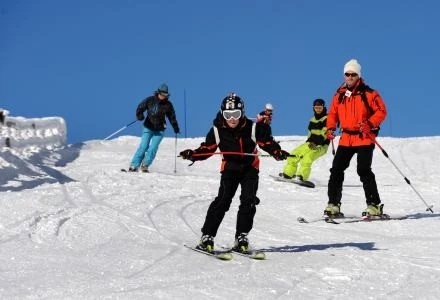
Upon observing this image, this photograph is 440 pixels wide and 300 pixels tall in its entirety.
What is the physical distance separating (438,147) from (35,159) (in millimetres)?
12955

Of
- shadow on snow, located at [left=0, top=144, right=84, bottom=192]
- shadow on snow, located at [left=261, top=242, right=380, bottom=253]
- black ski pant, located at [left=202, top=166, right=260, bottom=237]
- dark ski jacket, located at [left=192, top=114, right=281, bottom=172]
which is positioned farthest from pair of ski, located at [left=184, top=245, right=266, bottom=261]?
shadow on snow, located at [left=0, top=144, right=84, bottom=192]

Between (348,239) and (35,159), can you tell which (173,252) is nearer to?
(348,239)

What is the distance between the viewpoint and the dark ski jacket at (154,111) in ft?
51.0

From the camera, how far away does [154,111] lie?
51.0 ft

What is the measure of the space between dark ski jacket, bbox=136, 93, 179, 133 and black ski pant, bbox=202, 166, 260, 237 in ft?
28.2

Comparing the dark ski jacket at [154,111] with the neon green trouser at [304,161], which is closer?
the neon green trouser at [304,161]

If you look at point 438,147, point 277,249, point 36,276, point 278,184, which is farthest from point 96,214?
point 438,147

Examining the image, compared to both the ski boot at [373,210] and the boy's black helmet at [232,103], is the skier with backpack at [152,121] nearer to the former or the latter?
the ski boot at [373,210]

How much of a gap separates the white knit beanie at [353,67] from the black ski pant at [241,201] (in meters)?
3.36

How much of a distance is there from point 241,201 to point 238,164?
1.29 feet

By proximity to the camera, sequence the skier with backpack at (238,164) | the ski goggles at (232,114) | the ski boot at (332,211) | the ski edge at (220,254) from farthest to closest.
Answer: the ski boot at (332,211), the skier with backpack at (238,164), the ski goggles at (232,114), the ski edge at (220,254)

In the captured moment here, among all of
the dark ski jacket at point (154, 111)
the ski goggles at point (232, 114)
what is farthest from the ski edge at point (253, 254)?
the dark ski jacket at point (154, 111)

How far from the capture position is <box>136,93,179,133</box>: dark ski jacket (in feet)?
51.0

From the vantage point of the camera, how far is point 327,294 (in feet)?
17.4
